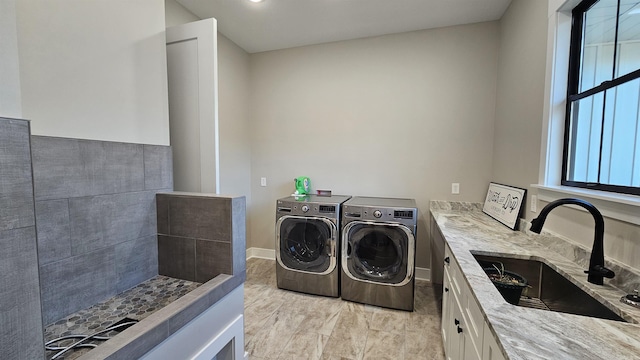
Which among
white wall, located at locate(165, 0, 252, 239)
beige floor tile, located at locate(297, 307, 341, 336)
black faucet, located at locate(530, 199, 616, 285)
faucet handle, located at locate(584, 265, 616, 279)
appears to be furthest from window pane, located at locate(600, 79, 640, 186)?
white wall, located at locate(165, 0, 252, 239)

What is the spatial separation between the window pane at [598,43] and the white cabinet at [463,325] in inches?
49.7

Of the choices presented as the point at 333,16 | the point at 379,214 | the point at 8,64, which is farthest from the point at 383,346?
the point at 333,16

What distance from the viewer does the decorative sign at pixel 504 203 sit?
6.45ft

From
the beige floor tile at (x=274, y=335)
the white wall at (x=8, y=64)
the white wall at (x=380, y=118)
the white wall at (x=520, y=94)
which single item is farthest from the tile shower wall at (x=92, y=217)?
the white wall at (x=520, y=94)

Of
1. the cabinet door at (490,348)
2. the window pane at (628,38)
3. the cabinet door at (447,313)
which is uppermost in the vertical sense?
the window pane at (628,38)

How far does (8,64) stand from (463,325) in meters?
1.93

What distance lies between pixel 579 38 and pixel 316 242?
2.43m

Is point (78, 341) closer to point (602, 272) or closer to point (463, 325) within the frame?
point (463, 325)

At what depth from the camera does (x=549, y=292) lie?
1279mm

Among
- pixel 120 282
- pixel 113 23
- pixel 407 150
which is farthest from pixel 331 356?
pixel 113 23

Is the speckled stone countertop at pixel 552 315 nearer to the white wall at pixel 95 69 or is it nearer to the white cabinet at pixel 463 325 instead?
the white cabinet at pixel 463 325

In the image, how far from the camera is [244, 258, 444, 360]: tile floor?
6.13 feet

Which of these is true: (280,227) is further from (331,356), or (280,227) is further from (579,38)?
(579,38)

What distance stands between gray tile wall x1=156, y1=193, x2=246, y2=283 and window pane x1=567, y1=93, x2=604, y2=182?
1.98 metres
